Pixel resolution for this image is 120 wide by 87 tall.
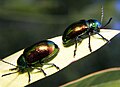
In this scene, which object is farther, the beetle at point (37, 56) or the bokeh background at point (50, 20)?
the bokeh background at point (50, 20)

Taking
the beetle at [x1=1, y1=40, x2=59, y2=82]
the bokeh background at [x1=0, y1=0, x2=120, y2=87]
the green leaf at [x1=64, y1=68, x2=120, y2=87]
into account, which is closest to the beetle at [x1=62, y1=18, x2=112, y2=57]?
the beetle at [x1=1, y1=40, x2=59, y2=82]

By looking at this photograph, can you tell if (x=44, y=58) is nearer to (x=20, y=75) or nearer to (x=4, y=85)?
(x=20, y=75)

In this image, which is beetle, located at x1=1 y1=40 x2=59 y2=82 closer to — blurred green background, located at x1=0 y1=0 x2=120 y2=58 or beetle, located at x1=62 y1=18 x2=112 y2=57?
beetle, located at x1=62 y1=18 x2=112 y2=57

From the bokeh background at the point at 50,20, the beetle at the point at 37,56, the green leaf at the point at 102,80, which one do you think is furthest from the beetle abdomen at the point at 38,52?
the bokeh background at the point at 50,20

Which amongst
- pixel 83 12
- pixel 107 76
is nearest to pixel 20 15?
pixel 83 12

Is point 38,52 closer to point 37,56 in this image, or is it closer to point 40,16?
point 37,56

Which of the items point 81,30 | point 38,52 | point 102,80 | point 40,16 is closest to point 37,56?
point 38,52

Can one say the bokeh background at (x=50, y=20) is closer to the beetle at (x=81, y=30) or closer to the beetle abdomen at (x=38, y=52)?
the beetle at (x=81, y=30)
